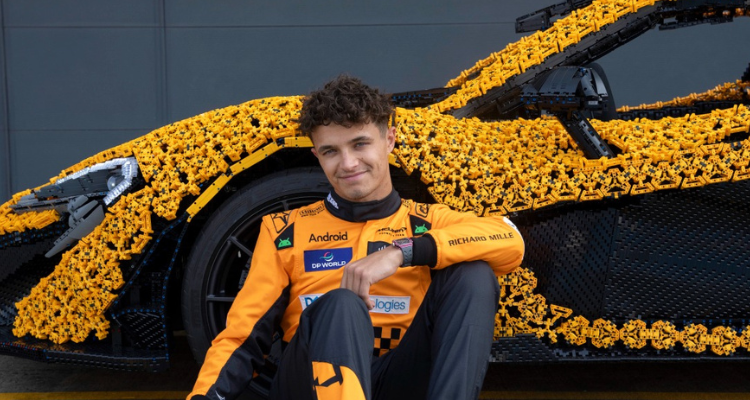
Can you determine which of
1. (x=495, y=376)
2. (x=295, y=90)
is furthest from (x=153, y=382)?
(x=295, y=90)

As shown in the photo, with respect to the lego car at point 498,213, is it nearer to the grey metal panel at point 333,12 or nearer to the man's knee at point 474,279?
the man's knee at point 474,279

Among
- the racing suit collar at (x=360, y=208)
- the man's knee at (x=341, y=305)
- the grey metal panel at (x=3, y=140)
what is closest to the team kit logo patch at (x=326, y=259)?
the racing suit collar at (x=360, y=208)

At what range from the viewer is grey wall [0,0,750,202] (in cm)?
616

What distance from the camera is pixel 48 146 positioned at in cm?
636

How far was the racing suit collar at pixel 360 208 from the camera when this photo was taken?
202cm

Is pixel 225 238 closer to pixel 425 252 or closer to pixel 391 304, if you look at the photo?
pixel 391 304

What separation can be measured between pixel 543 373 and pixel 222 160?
69.2 inches

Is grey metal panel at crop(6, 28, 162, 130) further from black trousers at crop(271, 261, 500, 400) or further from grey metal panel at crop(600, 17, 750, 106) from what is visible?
black trousers at crop(271, 261, 500, 400)

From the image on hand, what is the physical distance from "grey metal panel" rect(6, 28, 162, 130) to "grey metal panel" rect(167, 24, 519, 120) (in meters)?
0.27

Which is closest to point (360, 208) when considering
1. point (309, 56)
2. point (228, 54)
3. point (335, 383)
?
point (335, 383)

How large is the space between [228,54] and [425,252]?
16.0 feet

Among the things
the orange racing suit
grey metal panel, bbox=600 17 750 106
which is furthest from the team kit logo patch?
grey metal panel, bbox=600 17 750 106

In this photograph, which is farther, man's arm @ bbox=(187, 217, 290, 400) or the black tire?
the black tire

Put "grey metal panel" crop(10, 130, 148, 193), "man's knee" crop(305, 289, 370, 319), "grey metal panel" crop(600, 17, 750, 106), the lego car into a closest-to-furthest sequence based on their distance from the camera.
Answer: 1. "man's knee" crop(305, 289, 370, 319)
2. the lego car
3. "grey metal panel" crop(600, 17, 750, 106)
4. "grey metal panel" crop(10, 130, 148, 193)
